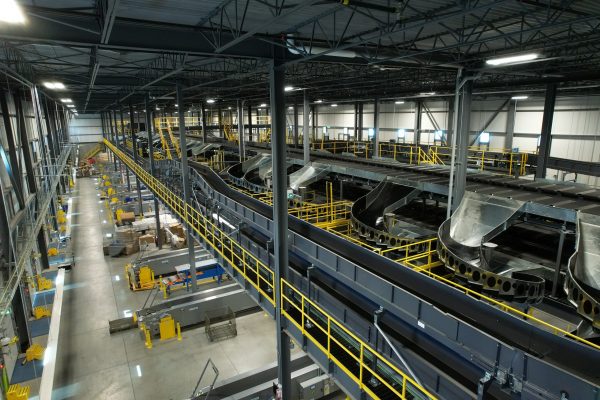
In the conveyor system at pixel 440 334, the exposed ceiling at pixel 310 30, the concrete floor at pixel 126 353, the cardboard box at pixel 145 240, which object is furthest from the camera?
the cardboard box at pixel 145 240

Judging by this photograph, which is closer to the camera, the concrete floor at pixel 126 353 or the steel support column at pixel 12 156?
the concrete floor at pixel 126 353

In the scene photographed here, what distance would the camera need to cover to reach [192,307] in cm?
1477

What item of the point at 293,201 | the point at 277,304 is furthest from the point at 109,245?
the point at 277,304

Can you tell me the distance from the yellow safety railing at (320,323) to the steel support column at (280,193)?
46cm

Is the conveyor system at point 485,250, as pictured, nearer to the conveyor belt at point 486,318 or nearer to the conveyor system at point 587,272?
the conveyor system at point 587,272

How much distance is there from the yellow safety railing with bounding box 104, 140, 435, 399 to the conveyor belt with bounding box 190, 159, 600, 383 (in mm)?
1747

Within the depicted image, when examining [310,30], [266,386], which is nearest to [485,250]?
[266,386]

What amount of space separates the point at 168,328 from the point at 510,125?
2661 cm

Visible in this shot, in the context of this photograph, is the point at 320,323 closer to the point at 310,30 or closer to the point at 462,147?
the point at 310,30

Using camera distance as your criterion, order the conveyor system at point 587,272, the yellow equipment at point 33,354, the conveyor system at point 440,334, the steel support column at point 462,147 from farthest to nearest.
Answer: the yellow equipment at point 33,354, the steel support column at point 462,147, the conveyor system at point 587,272, the conveyor system at point 440,334

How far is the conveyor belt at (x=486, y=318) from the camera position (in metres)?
5.66

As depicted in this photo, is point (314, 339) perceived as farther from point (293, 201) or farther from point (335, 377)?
point (293, 201)

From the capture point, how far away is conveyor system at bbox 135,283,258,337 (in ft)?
45.6

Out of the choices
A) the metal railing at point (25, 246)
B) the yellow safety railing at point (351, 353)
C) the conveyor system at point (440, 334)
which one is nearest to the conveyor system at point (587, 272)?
the conveyor system at point (440, 334)
